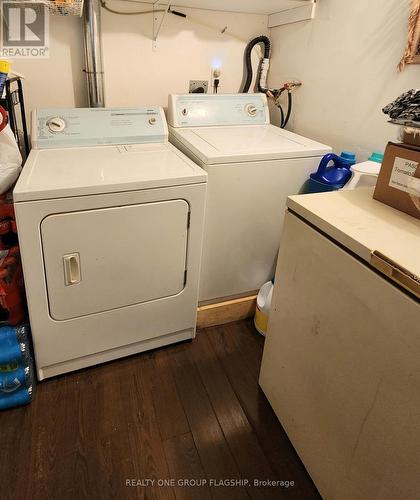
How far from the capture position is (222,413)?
4.66 feet

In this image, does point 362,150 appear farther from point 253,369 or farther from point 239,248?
point 253,369

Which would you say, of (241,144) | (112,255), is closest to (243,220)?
(241,144)

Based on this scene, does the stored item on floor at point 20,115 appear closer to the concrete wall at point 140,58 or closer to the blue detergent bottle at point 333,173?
the concrete wall at point 140,58

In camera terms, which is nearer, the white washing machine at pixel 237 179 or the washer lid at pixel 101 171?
the washer lid at pixel 101 171

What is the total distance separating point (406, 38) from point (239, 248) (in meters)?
1.10

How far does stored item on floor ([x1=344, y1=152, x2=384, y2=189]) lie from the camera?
140 cm

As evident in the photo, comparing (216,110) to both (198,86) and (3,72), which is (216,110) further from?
(3,72)

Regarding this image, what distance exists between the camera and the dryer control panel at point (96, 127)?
155 centimetres

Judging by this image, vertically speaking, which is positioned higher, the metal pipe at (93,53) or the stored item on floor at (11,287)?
the metal pipe at (93,53)

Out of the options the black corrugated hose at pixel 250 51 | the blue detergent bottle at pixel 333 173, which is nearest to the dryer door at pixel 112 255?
the blue detergent bottle at pixel 333 173

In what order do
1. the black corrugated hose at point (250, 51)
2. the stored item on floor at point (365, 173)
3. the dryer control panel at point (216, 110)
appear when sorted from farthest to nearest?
1. the black corrugated hose at point (250, 51)
2. the dryer control panel at point (216, 110)
3. the stored item on floor at point (365, 173)

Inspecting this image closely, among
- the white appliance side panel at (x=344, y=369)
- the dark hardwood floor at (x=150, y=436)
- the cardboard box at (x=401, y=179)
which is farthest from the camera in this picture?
the dark hardwood floor at (x=150, y=436)

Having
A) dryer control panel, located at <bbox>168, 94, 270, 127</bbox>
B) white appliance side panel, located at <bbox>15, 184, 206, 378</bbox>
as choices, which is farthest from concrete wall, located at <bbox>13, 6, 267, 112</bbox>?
white appliance side panel, located at <bbox>15, 184, 206, 378</bbox>

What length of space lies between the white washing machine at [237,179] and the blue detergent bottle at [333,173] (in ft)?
0.21
